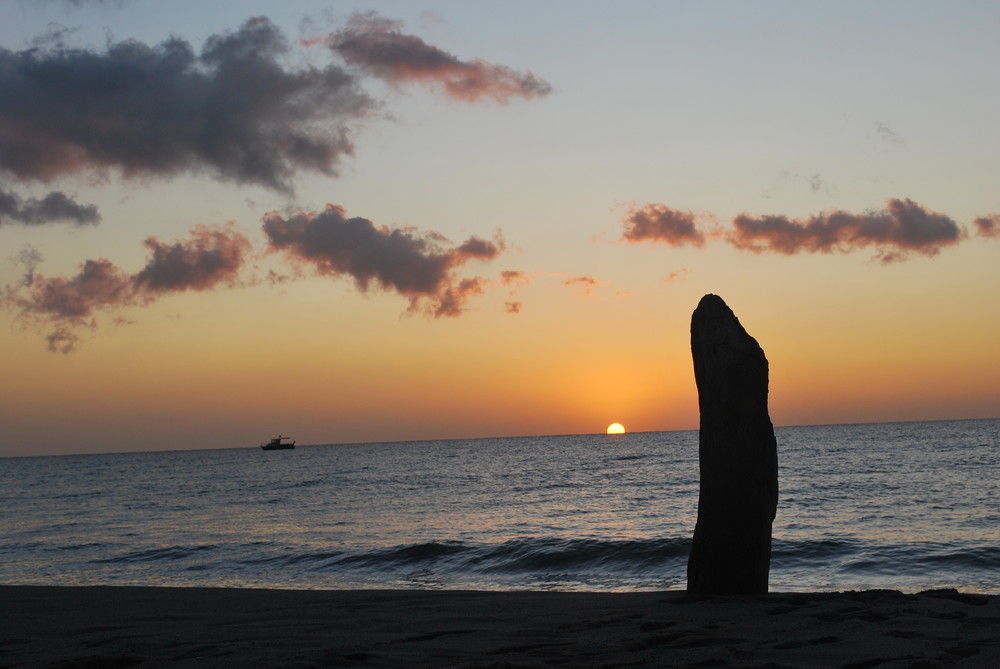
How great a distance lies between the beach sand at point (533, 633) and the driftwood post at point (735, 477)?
0.46m

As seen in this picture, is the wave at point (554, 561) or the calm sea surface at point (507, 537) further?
the calm sea surface at point (507, 537)

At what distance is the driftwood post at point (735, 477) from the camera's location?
7926mm

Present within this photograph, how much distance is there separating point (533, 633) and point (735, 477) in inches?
110

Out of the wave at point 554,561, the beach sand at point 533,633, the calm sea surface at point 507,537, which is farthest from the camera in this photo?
the calm sea surface at point 507,537

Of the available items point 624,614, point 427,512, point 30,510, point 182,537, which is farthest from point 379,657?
point 30,510

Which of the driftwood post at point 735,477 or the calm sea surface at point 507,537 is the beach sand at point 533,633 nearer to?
the driftwood post at point 735,477

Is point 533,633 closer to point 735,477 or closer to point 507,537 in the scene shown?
point 735,477

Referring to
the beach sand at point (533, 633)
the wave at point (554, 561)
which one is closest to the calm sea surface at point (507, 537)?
the wave at point (554, 561)

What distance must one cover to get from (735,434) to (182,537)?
64.4 ft

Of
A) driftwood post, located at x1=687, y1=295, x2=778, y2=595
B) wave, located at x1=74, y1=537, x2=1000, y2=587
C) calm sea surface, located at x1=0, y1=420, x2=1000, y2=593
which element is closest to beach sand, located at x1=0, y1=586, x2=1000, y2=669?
driftwood post, located at x1=687, y1=295, x2=778, y2=595

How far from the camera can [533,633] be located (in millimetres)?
6418

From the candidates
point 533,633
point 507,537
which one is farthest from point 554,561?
point 533,633

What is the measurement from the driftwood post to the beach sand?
0.46 metres

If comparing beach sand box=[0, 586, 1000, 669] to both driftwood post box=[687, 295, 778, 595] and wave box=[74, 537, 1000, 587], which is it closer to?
driftwood post box=[687, 295, 778, 595]
